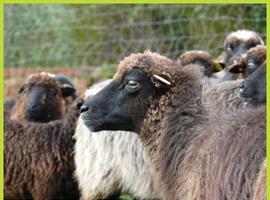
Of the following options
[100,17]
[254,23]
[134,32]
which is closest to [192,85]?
[254,23]

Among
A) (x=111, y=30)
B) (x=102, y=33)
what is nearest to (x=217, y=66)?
(x=111, y=30)

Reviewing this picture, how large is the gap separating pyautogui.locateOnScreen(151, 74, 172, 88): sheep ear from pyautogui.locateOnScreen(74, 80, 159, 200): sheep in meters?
1.20

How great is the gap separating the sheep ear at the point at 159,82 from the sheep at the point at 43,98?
2.57 meters

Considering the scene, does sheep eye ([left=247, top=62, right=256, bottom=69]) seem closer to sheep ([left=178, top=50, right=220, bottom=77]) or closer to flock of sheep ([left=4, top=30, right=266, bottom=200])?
flock of sheep ([left=4, top=30, right=266, bottom=200])

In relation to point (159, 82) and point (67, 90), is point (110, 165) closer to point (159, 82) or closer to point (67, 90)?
point (159, 82)

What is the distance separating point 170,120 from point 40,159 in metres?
2.15

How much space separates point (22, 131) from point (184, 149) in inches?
101

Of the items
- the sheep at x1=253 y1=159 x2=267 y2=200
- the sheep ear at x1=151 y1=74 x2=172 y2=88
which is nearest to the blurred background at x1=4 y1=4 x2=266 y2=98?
the sheep ear at x1=151 y1=74 x2=172 y2=88

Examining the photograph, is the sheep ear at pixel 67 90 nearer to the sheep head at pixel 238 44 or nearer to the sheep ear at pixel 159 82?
the sheep head at pixel 238 44

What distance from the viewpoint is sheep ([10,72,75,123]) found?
759 cm

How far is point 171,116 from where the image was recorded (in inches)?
206

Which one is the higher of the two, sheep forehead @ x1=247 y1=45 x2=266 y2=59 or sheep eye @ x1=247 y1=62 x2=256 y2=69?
sheep forehead @ x1=247 y1=45 x2=266 y2=59

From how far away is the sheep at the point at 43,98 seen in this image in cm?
759

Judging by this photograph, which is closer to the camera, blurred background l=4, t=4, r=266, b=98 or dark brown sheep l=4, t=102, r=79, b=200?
dark brown sheep l=4, t=102, r=79, b=200
